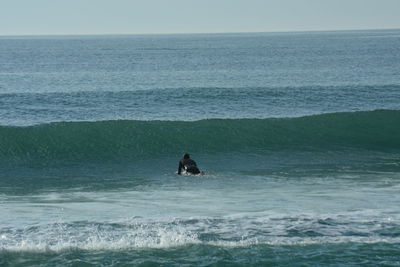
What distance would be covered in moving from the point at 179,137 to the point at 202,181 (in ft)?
29.9

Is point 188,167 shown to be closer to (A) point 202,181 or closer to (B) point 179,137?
(A) point 202,181

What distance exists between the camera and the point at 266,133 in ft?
106

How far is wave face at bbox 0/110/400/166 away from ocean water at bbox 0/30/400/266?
86 mm

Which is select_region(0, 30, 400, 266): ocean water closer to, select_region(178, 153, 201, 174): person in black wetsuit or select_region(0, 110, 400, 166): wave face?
select_region(0, 110, 400, 166): wave face

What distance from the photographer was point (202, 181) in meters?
22.4

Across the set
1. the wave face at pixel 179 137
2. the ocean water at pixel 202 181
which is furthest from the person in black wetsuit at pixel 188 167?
the wave face at pixel 179 137

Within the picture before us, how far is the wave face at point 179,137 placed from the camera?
2909cm

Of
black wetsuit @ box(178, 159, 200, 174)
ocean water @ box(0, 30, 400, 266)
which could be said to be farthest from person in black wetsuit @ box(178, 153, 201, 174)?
ocean water @ box(0, 30, 400, 266)

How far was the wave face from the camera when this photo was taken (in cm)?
2909

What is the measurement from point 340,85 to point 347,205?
40102mm

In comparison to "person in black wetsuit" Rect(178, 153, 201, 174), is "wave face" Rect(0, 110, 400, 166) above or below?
above

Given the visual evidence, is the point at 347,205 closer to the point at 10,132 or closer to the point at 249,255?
the point at 249,255

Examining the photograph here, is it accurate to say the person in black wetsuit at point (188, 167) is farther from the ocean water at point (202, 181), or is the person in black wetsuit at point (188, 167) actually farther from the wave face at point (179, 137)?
the wave face at point (179, 137)

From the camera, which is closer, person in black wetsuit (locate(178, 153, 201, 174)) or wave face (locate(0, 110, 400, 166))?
person in black wetsuit (locate(178, 153, 201, 174))
